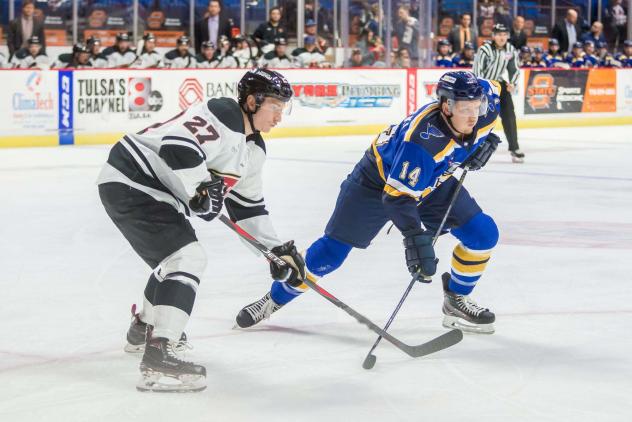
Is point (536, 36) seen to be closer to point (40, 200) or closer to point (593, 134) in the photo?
point (593, 134)

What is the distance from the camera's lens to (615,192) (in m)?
7.84

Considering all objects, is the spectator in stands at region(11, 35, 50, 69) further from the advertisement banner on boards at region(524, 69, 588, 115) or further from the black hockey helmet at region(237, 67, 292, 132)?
the black hockey helmet at region(237, 67, 292, 132)

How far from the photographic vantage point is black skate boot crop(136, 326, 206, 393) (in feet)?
10.1

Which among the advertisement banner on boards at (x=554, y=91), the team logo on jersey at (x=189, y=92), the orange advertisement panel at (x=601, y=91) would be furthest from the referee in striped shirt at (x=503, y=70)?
the orange advertisement panel at (x=601, y=91)

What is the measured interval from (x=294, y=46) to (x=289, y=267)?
11.6 m

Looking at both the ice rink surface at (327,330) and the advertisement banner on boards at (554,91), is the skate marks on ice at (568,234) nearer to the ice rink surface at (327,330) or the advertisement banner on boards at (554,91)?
the ice rink surface at (327,330)

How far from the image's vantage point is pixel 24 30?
12273 mm

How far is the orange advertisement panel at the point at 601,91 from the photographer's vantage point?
48.5 ft

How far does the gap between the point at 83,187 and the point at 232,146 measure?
199 inches

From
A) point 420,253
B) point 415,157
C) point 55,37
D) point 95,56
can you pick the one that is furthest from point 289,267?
point 55,37

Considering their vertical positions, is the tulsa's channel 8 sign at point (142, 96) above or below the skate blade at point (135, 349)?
above

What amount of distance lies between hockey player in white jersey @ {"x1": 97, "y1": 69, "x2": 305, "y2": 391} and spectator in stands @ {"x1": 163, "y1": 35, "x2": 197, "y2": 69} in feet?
31.3

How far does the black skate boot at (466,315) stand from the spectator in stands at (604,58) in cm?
1293

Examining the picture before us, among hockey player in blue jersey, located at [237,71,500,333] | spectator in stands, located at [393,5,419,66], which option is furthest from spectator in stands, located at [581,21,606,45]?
hockey player in blue jersey, located at [237,71,500,333]
